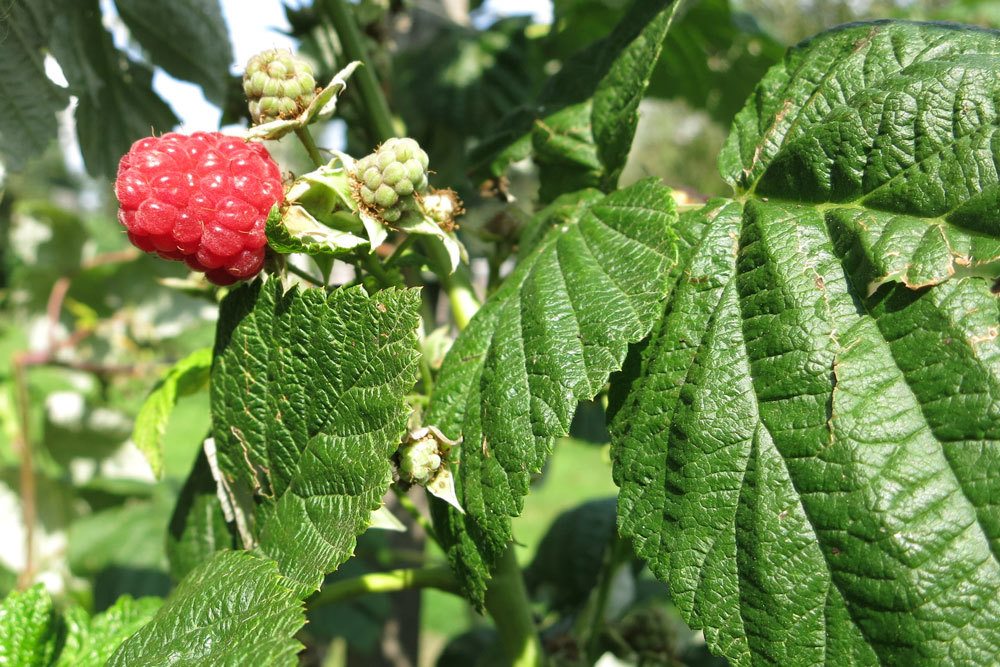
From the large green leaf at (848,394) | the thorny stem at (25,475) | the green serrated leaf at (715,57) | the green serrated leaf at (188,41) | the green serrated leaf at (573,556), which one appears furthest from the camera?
the thorny stem at (25,475)

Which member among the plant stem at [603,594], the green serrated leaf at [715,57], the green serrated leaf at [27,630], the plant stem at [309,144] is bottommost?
the green serrated leaf at [27,630]

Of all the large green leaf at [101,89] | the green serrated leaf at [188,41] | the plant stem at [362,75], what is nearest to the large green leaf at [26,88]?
the large green leaf at [101,89]

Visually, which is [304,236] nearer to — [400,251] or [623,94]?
[400,251]

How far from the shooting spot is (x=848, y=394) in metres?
0.71

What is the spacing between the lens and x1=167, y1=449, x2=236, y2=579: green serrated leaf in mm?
1003

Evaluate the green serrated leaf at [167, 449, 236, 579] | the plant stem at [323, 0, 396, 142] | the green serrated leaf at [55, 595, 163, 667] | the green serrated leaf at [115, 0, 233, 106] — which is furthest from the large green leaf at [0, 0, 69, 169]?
the green serrated leaf at [55, 595, 163, 667]

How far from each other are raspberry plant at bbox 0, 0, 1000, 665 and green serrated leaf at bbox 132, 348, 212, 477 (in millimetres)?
186

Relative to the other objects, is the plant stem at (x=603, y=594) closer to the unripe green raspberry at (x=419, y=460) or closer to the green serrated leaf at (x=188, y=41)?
the unripe green raspberry at (x=419, y=460)

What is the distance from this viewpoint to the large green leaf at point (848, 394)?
67 centimetres

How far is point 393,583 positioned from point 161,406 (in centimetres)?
35

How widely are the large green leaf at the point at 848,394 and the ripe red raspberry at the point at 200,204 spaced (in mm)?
376

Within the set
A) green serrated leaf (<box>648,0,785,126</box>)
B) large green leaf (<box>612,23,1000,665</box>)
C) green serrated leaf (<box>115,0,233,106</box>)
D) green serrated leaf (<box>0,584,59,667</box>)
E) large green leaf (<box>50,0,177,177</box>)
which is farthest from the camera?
green serrated leaf (<box>648,0,785,126</box>)

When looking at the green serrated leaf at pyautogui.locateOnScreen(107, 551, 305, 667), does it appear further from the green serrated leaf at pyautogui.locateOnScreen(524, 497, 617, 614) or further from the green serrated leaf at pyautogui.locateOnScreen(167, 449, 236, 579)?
the green serrated leaf at pyautogui.locateOnScreen(524, 497, 617, 614)

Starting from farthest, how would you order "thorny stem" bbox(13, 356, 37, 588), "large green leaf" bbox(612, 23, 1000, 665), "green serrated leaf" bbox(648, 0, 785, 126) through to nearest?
"thorny stem" bbox(13, 356, 37, 588) < "green serrated leaf" bbox(648, 0, 785, 126) < "large green leaf" bbox(612, 23, 1000, 665)
